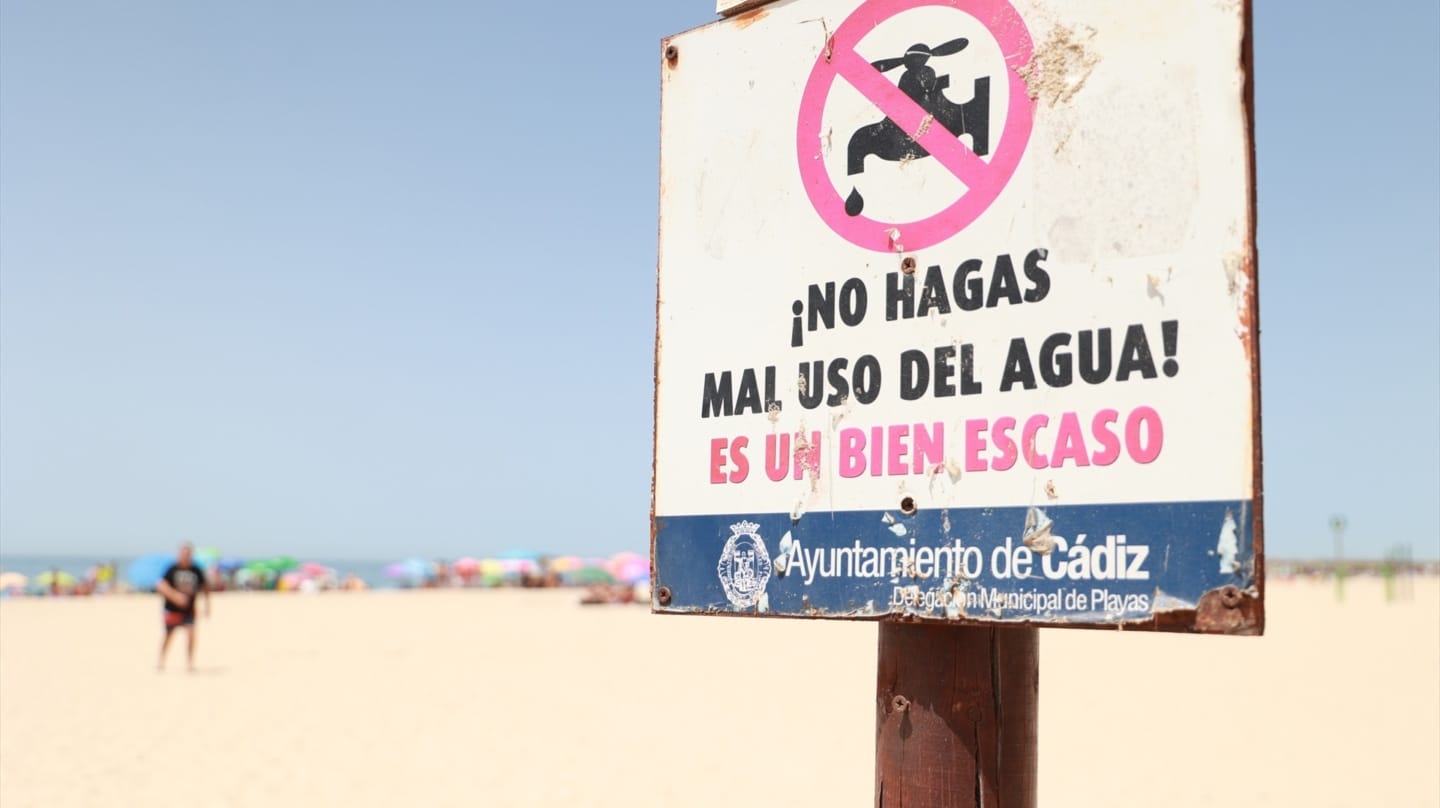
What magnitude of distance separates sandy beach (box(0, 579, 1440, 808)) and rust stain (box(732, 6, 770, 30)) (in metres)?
5.73

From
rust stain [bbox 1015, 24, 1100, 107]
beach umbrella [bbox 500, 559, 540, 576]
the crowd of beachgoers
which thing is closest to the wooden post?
rust stain [bbox 1015, 24, 1100, 107]

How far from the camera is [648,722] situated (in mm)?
9938

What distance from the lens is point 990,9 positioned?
1874 mm

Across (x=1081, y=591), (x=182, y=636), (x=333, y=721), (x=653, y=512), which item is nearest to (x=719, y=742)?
(x=333, y=721)

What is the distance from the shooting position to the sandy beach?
744 centimetres

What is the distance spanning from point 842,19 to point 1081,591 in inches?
42.4

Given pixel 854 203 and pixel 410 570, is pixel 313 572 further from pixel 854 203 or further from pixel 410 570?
pixel 854 203

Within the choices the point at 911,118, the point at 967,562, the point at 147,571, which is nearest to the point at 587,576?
the point at 147,571

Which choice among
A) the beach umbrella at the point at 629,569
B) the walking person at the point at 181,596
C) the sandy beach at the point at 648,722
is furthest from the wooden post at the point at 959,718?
the beach umbrella at the point at 629,569

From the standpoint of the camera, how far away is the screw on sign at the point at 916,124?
72.1 inches

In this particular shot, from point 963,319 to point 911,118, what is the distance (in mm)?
365

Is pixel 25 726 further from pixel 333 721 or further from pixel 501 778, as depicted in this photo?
pixel 501 778

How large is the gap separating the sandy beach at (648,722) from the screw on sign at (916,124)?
5740 mm

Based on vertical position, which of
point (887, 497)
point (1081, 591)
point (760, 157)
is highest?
point (760, 157)
